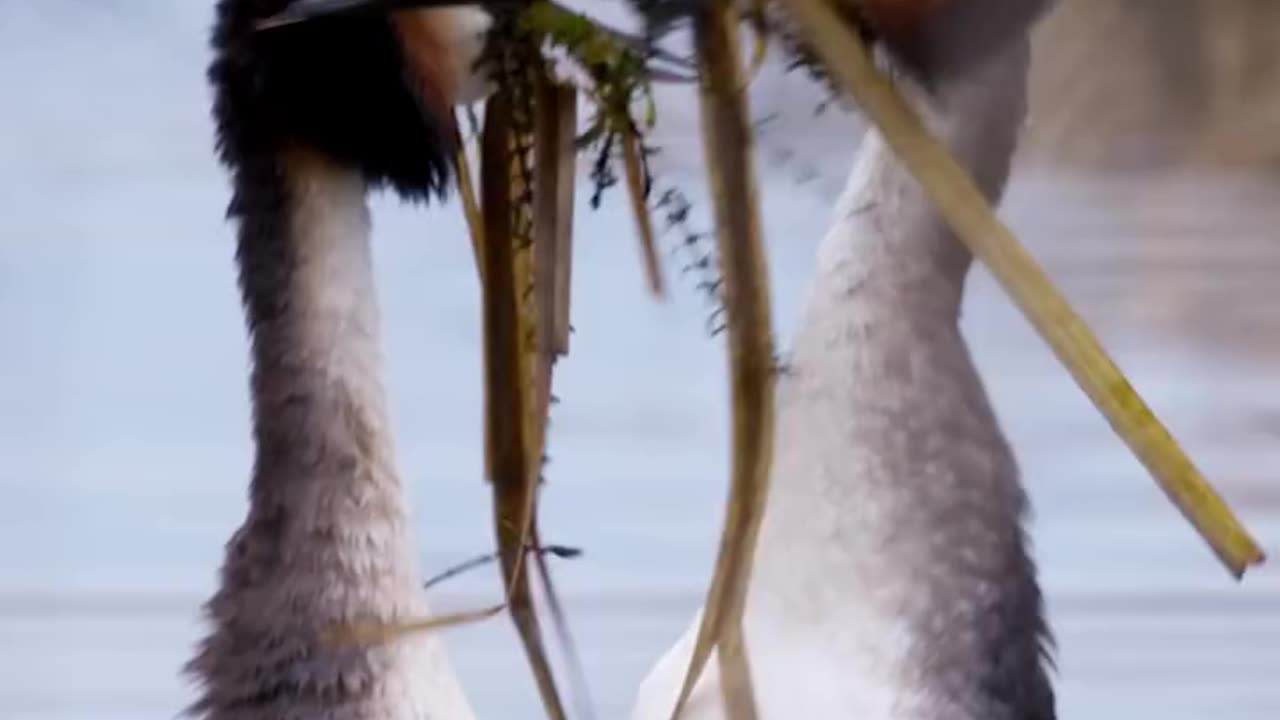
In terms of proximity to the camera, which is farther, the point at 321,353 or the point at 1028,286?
the point at 321,353

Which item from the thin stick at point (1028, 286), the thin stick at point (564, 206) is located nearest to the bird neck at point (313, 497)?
the thin stick at point (564, 206)

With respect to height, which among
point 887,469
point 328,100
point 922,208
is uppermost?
point 328,100

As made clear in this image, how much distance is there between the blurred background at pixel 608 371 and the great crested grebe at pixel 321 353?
1.1 inches

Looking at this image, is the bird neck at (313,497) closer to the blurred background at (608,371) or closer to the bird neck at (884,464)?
the blurred background at (608,371)

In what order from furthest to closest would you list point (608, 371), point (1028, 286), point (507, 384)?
point (608, 371)
point (507, 384)
point (1028, 286)

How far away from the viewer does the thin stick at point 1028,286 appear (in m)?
0.71

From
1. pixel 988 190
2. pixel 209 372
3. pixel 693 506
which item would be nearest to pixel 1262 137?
pixel 988 190

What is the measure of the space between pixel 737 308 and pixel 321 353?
228 mm

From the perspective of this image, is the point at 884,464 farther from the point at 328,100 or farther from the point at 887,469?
the point at 328,100

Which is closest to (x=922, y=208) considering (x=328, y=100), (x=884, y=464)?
(x=884, y=464)

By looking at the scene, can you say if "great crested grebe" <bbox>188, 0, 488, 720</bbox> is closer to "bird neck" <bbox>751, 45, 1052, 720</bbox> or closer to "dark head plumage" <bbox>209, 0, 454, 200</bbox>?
"dark head plumage" <bbox>209, 0, 454, 200</bbox>

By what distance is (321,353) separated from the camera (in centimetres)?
89

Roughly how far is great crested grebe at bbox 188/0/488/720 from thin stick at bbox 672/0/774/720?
0.44 ft

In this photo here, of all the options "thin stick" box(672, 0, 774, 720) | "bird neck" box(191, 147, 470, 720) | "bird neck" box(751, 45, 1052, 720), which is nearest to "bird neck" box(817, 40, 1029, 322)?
"bird neck" box(751, 45, 1052, 720)
